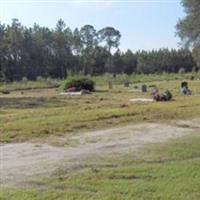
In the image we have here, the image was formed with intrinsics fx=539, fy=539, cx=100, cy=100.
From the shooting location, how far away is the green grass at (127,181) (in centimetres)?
632

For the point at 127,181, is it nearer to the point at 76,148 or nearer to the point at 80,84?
the point at 76,148

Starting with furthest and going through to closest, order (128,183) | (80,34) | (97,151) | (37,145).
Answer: (80,34)
(37,145)
(97,151)
(128,183)

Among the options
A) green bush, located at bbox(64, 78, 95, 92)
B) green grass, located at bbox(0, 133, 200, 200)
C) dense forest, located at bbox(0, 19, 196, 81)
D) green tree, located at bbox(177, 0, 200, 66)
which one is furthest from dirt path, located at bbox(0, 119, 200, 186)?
dense forest, located at bbox(0, 19, 196, 81)

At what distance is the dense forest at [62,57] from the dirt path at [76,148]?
63358 millimetres

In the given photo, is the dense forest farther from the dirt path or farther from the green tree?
the dirt path

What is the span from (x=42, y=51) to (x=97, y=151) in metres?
76.6

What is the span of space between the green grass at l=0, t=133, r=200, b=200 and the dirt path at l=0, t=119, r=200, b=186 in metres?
0.44

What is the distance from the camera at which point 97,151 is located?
9.56 meters

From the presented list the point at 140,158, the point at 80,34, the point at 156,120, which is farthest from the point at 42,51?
the point at 140,158

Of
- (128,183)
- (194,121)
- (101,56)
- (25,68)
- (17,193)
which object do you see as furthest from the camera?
(101,56)

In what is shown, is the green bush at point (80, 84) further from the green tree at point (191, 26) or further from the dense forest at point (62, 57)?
the dense forest at point (62, 57)

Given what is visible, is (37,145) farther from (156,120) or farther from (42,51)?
(42,51)

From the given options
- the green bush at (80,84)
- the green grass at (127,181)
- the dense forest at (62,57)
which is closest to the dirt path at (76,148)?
the green grass at (127,181)

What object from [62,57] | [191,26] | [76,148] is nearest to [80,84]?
[191,26]
